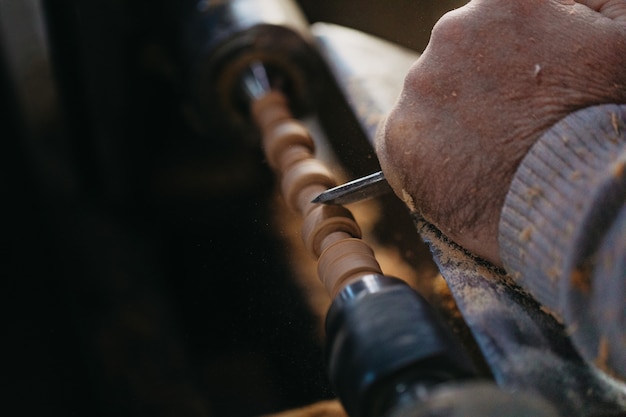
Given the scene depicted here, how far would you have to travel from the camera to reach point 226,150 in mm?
1622

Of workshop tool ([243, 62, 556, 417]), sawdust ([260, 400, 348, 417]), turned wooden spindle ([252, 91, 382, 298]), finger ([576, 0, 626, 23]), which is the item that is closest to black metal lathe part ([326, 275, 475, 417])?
workshop tool ([243, 62, 556, 417])

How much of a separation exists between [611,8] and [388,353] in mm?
397

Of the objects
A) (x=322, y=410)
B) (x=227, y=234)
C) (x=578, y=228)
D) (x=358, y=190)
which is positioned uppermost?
(x=578, y=228)

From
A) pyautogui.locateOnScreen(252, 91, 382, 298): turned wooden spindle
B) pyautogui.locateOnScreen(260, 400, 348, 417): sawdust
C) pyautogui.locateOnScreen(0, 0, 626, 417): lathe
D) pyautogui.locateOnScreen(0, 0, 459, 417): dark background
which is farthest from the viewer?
pyautogui.locateOnScreen(0, 0, 459, 417): dark background

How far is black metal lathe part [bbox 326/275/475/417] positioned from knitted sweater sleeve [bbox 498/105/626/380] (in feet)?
0.31

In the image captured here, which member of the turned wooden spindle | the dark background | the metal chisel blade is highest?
the metal chisel blade

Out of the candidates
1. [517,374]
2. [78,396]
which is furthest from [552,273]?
[78,396]

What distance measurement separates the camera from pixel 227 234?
89 cm

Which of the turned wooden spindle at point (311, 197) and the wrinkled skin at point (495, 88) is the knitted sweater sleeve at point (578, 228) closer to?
the wrinkled skin at point (495, 88)

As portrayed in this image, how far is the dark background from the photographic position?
1.33m

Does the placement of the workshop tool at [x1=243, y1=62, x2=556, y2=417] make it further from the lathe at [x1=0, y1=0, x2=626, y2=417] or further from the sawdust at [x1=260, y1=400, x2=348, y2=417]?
the sawdust at [x1=260, y1=400, x2=348, y2=417]

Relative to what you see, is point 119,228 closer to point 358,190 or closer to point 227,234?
point 227,234

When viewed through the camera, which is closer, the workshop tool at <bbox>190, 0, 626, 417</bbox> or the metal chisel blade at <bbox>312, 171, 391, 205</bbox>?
the workshop tool at <bbox>190, 0, 626, 417</bbox>

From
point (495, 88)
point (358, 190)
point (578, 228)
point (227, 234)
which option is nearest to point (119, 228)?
point (227, 234)
